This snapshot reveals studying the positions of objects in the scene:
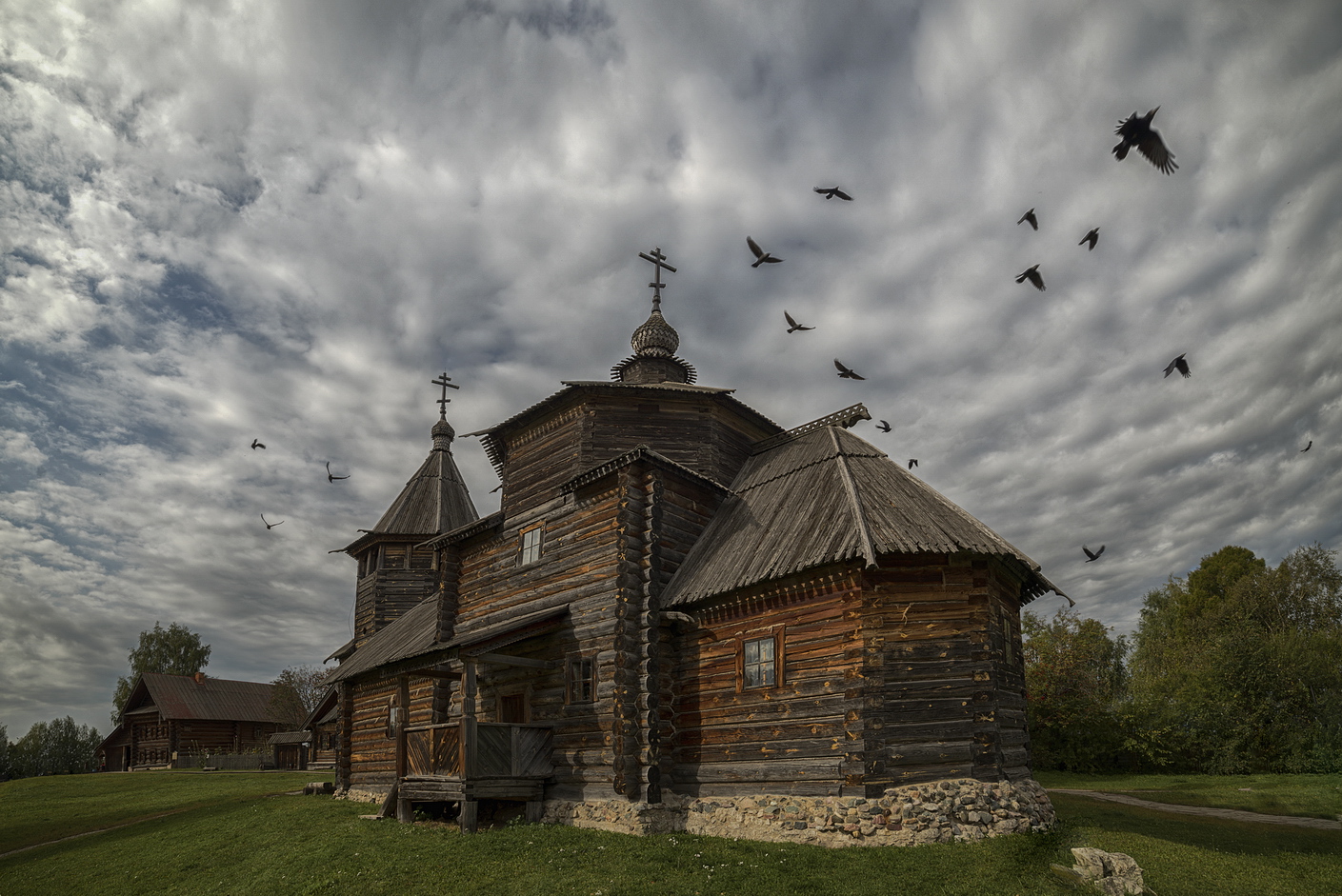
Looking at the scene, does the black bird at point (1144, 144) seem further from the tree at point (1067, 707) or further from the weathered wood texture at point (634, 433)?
the tree at point (1067, 707)

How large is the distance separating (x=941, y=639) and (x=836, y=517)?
310 cm

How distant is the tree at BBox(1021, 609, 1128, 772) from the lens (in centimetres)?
2970

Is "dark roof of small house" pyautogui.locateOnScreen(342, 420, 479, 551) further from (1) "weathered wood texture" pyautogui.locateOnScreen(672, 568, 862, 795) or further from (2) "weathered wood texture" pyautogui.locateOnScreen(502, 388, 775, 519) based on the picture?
(1) "weathered wood texture" pyautogui.locateOnScreen(672, 568, 862, 795)

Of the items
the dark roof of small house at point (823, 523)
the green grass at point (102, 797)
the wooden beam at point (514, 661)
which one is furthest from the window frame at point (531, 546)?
the green grass at point (102, 797)

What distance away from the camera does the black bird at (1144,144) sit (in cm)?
1005

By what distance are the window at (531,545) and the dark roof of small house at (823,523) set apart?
443 cm

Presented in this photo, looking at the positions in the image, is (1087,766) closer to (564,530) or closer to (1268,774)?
(1268,774)

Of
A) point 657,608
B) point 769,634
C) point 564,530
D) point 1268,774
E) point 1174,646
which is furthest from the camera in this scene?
point 1174,646

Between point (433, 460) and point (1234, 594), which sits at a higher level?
point (433, 460)

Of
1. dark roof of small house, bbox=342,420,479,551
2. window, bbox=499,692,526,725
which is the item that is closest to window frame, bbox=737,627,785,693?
window, bbox=499,692,526,725

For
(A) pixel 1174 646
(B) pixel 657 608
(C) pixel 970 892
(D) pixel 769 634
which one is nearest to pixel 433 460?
(B) pixel 657 608

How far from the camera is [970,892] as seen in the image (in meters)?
10.1

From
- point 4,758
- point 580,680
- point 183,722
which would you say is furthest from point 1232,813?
point 4,758

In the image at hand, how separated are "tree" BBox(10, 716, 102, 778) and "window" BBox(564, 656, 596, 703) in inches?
2711
